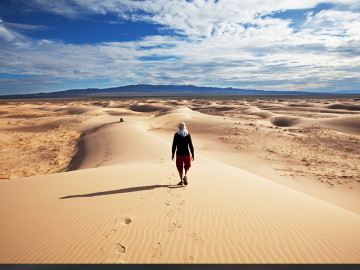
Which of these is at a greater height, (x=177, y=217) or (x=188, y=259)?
(x=188, y=259)

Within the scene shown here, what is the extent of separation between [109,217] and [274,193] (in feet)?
15.0

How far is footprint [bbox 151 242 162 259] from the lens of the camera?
2.83m

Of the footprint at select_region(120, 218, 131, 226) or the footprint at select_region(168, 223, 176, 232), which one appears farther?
the footprint at select_region(120, 218, 131, 226)

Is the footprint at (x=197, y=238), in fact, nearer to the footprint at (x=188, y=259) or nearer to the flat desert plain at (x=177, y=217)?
the flat desert plain at (x=177, y=217)

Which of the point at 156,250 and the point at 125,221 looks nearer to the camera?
the point at 156,250

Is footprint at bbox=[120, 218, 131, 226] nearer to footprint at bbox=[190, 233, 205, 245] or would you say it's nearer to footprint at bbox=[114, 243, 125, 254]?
footprint at bbox=[114, 243, 125, 254]

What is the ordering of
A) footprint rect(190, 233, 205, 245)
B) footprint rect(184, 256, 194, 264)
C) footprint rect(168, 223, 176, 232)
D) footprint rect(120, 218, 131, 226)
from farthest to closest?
footprint rect(120, 218, 131, 226), footprint rect(168, 223, 176, 232), footprint rect(190, 233, 205, 245), footprint rect(184, 256, 194, 264)

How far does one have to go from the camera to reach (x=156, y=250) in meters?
2.96

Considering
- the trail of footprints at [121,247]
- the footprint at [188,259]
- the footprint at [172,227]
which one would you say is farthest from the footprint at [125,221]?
the footprint at [188,259]

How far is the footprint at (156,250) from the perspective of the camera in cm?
283

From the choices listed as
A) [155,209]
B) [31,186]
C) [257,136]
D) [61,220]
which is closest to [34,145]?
[31,186]

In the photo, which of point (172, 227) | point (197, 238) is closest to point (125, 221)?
point (172, 227)

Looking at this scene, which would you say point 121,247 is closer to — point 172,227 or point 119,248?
point 119,248

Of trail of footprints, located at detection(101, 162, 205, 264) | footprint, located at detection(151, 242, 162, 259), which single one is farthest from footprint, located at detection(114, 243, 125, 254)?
footprint, located at detection(151, 242, 162, 259)
